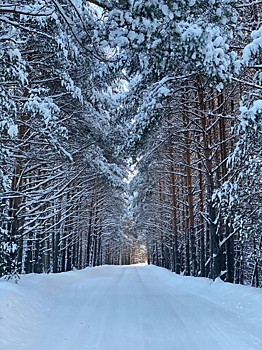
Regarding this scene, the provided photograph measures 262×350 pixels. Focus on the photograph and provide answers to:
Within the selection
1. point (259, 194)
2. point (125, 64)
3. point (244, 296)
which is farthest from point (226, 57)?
point (244, 296)

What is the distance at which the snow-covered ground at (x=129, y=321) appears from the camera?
5.17m

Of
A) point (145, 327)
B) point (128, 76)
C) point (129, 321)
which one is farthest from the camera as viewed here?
point (128, 76)

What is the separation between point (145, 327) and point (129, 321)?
2.02ft

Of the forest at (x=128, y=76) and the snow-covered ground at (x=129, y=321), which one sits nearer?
the snow-covered ground at (x=129, y=321)

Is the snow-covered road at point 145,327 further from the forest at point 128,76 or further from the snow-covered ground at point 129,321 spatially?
the forest at point 128,76

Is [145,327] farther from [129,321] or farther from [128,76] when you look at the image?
[128,76]

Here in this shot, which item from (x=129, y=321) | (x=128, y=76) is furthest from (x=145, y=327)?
(x=128, y=76)

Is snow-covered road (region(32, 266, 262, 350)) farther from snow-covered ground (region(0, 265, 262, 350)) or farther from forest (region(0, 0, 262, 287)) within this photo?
forest (region(0, 0, 262, 287))

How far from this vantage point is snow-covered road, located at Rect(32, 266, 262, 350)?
5.12m

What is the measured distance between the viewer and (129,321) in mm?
6711

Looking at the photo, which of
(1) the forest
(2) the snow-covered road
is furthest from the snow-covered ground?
(1) the forest

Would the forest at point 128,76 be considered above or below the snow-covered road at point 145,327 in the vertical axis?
above

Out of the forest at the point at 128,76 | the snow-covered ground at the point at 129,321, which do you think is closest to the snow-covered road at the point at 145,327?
the snow-covered ground at the point at 129,321

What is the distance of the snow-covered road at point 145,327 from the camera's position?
5117 mm
